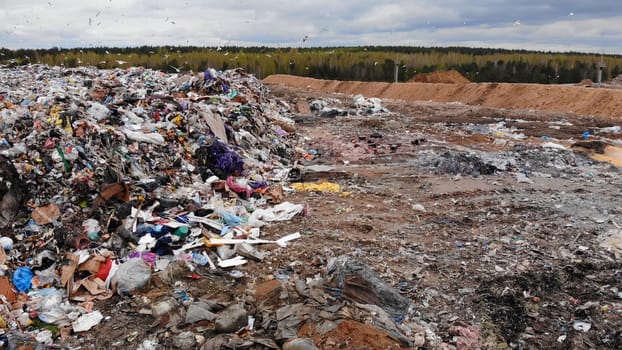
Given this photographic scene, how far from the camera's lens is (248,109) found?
9062 millimetres

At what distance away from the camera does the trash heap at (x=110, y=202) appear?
3.59m

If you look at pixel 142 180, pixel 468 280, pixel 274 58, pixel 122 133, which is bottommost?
pixel 468 280

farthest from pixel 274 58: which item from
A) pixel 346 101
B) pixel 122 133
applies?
pixel 122 133

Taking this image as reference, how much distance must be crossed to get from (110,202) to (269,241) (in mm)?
1655

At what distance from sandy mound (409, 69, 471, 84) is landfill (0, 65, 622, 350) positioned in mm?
18680

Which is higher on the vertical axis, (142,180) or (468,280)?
(142,180)

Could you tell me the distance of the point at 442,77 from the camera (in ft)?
86.2

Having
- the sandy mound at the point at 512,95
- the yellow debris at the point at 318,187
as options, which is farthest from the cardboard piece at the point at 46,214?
the sandy mound at the point at 512,95

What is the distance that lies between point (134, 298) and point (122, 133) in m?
3.03

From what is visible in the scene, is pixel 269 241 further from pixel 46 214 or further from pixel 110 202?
pixel 46 214

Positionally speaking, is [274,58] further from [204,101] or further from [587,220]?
[587,220]

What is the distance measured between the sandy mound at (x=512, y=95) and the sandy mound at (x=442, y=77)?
3.81 meters

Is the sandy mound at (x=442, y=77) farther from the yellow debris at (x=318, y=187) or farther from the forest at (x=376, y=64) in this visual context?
the yellow debris at (x=318, y=187)

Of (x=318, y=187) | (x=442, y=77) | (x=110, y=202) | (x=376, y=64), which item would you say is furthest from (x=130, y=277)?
(x=376, y=64)
